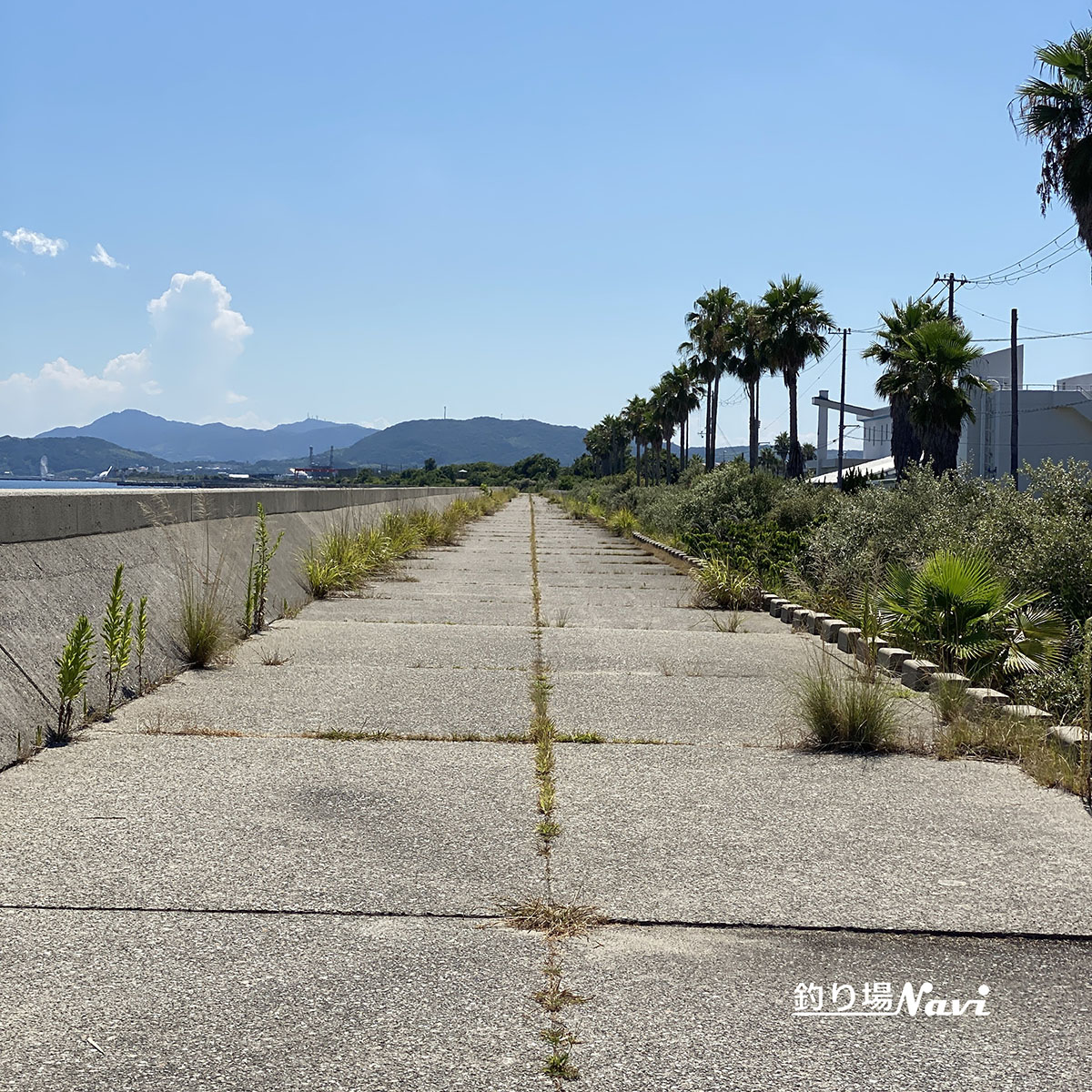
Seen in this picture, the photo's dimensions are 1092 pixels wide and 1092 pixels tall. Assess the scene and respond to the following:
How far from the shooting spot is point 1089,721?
5973 mm

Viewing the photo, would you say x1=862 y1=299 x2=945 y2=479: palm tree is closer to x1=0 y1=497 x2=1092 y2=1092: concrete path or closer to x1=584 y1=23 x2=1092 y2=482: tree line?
x1=584 y1=23 x2=1092 y2=482: tree line

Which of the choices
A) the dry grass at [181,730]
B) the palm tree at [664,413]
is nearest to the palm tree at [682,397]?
the palm tree at [664,413]

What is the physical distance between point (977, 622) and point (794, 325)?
4158 centimetres

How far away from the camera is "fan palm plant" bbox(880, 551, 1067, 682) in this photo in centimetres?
799

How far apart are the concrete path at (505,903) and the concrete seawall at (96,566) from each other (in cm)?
44

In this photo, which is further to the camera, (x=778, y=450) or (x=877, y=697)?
(x=778, y=450)

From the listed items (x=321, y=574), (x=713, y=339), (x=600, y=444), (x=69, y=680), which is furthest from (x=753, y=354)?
(x=600, y=444)

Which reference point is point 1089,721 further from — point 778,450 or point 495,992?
point 778,450

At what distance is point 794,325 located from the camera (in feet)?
157

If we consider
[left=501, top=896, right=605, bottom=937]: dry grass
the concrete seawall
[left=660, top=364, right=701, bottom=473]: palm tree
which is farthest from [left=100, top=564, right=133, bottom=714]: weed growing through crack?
[left=660, top=364, right=701, bottom=473]: palm tree

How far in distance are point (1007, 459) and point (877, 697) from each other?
72.4 meters

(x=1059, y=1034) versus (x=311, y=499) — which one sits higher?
(x=311, y=499)

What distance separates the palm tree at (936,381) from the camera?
1419 inches

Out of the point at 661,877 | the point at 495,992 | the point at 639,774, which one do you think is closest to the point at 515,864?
the point at 661,877
